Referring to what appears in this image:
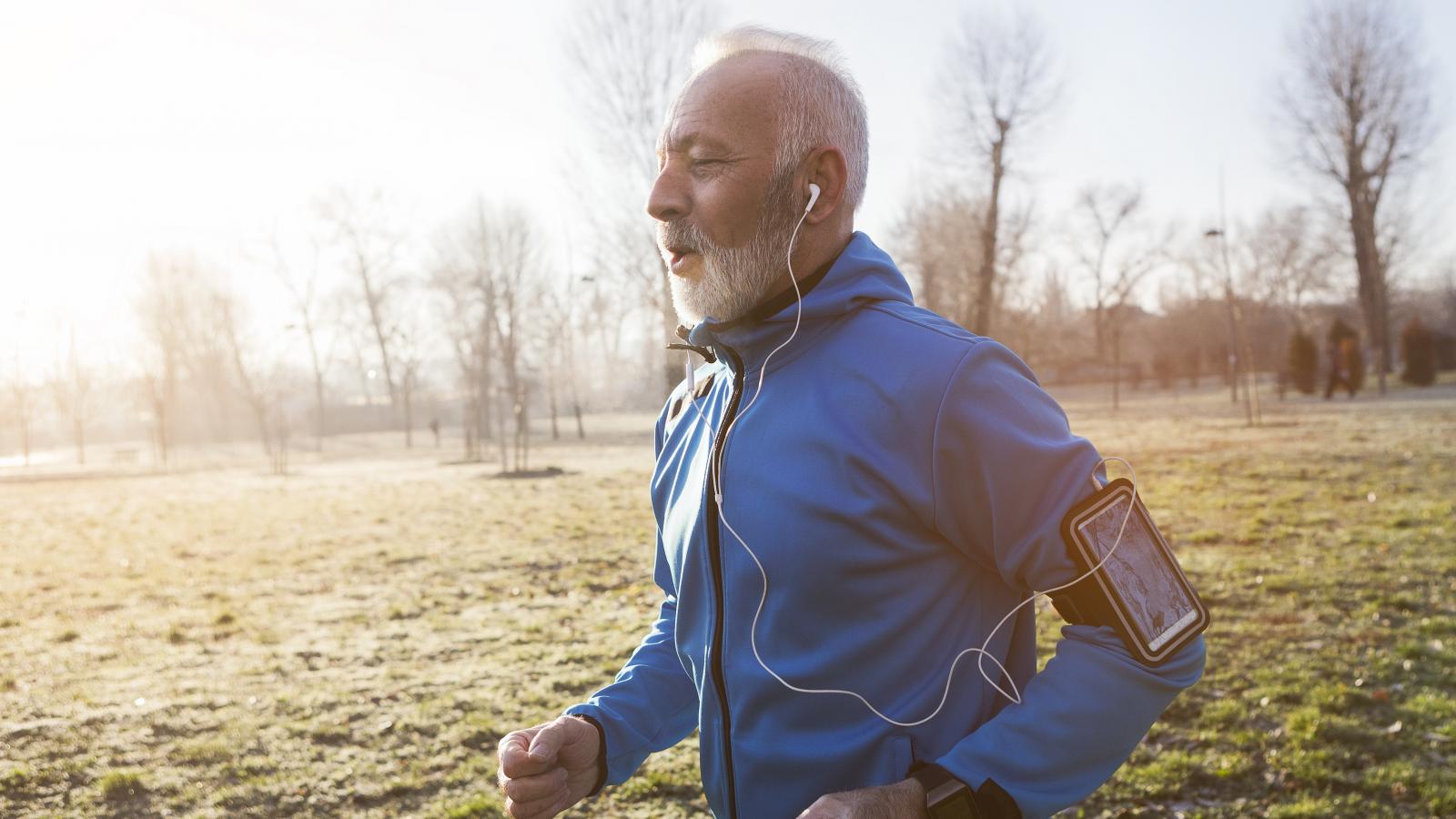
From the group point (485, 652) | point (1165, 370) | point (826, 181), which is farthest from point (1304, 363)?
point (826, 181)

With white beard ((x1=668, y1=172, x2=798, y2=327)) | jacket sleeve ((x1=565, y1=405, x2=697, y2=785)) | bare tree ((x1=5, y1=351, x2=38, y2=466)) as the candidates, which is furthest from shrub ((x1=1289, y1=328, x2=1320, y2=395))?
bare tree ((x1=5, y1=351, x2=38, y2=466))

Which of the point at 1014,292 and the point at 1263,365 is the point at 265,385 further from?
the point at 1263,365

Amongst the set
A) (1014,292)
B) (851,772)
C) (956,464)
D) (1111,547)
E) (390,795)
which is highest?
(1014,292)

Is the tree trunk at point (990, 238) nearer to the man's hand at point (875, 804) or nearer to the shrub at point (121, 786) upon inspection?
the shrub at point (121, 786)

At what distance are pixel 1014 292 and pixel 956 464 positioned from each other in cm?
4685

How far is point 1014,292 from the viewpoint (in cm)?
4584

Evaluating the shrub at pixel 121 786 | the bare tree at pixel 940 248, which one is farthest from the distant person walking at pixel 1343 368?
the shrub at pixel 121 786

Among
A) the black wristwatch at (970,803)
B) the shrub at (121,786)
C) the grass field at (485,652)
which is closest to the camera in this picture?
the black wristwatch at (970,803)

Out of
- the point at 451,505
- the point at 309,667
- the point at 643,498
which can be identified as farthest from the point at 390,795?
the point at 451,505

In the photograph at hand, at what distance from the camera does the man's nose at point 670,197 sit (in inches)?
64.6

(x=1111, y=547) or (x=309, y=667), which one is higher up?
(x=1111, y=547)

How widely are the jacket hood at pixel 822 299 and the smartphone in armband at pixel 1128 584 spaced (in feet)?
1.57

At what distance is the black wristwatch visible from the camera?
1267mm

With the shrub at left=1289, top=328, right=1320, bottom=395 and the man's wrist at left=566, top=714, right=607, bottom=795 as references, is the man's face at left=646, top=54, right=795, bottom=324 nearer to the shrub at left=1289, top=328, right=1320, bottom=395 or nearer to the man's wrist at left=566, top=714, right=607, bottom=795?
the man's wrist at left=566, top=714, right=607, bottom=795
